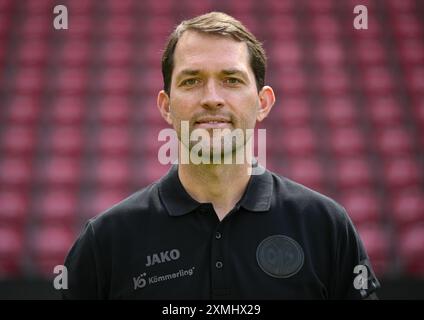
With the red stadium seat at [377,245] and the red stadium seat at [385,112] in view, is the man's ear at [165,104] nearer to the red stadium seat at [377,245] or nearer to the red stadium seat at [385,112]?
the red stadium seat at [377,245]

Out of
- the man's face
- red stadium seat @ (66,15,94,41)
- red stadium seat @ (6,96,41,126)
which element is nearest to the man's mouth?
the man's face

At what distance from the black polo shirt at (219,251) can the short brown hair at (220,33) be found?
0.16 m

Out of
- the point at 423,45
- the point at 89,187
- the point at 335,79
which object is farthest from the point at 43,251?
the point at 423,45

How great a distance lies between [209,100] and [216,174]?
0.10 metres

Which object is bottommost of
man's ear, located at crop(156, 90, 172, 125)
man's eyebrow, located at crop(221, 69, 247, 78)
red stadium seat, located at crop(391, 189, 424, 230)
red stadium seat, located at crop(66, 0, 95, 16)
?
red stadium seat, located at crop(391, 189, 424, 230)

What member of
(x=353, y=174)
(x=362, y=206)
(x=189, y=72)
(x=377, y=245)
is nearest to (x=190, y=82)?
(x=189, y=72)

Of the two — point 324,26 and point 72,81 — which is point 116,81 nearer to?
point 72,81

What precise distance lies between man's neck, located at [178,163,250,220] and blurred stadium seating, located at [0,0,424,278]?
135 cm

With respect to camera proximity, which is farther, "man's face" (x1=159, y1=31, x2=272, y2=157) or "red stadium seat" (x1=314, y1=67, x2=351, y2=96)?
"red stadium seat" (x1=314, y1=67, x2=351, y2=96)

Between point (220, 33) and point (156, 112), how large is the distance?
1.93 metres

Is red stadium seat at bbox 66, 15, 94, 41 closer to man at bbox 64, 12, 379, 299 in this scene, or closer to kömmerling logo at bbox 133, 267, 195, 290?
man at bbox 64, 12, 379, 299

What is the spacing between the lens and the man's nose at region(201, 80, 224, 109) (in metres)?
0.74

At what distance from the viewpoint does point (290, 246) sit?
74 cm

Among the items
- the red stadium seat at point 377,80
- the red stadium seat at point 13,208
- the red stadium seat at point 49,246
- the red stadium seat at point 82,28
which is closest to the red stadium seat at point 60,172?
the red stadium seat at point 13,208
